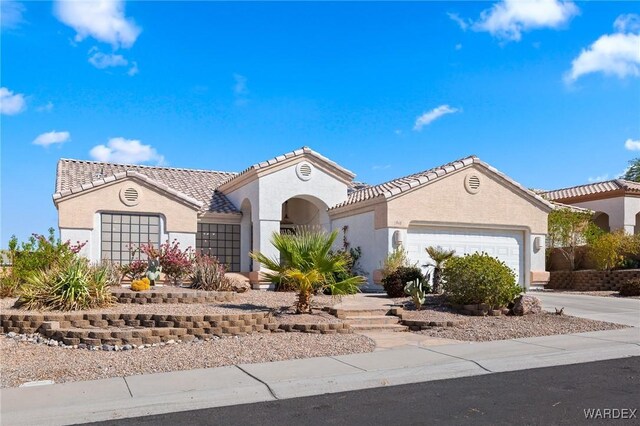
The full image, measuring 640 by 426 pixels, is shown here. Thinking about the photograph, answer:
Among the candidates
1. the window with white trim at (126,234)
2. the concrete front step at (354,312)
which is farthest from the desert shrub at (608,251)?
the window with white trim at (126,234)

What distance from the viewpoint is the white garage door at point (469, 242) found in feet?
71.6

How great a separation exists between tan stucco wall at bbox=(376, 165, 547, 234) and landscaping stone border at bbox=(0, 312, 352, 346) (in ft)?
29.4

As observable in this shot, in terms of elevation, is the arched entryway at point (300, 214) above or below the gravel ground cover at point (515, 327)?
above

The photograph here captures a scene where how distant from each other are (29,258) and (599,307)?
55.3 feet

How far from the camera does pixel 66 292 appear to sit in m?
13.5

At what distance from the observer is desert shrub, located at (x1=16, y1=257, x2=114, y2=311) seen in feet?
43.9

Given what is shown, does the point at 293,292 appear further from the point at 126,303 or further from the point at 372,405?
the point at 372,405

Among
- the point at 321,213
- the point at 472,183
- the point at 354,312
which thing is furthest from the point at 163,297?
the point at 472,183

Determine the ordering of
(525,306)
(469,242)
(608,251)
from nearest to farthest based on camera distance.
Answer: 1. (525,306)
2. (469,242)
3. (608,251)

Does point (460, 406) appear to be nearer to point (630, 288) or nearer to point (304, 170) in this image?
point (630, 288)

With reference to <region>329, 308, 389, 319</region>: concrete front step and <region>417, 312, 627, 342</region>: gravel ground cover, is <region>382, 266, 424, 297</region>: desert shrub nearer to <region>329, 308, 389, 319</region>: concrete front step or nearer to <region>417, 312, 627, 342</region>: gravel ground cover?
<region>417, 312, 627, 342</region>: gravel ground cover

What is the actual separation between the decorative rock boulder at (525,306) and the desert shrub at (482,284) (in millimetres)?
216

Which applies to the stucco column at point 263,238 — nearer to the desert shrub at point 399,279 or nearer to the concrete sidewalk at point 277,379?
the desert shrub at point 399,279

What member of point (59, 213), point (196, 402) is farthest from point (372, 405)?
point (59, 213)
